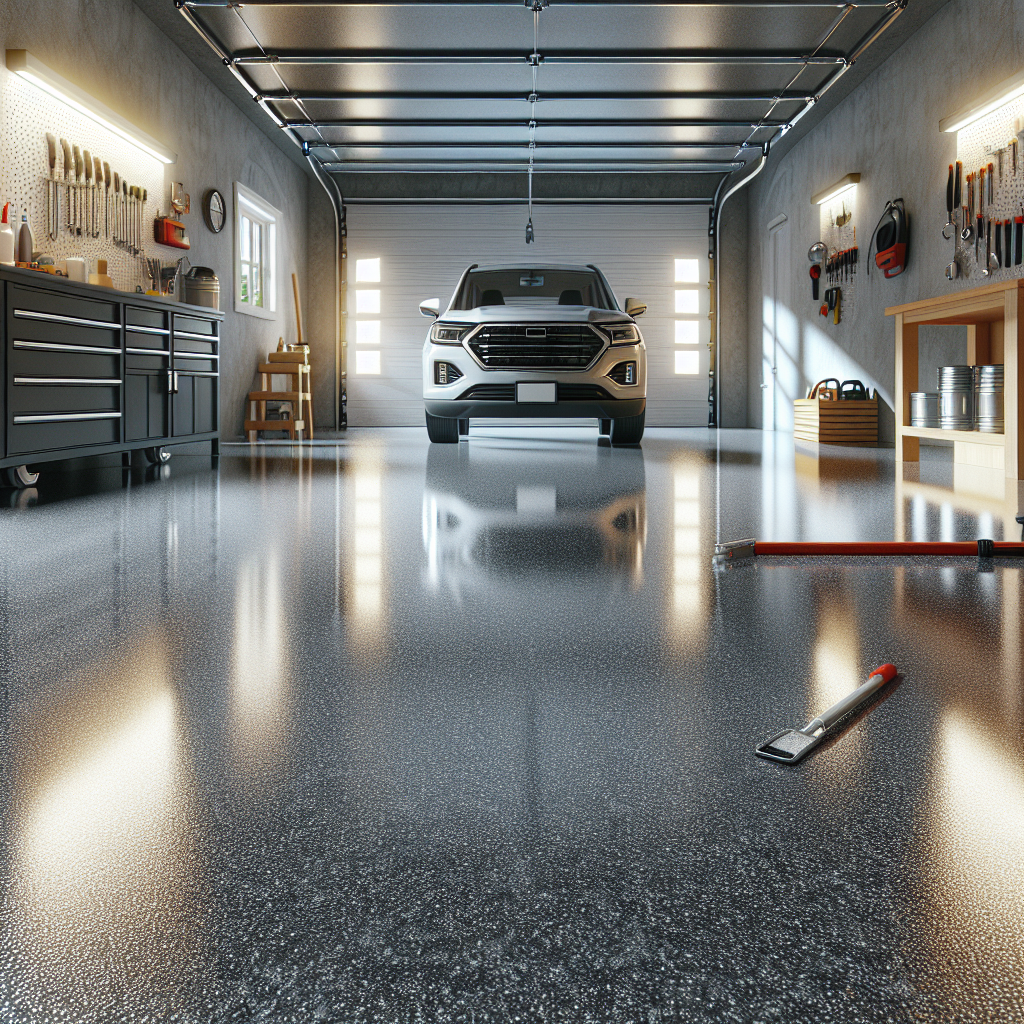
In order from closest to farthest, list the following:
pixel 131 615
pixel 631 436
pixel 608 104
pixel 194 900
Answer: pixel 194 900 < pixel 131 615 < pixel 631 436 < pixel 608 104

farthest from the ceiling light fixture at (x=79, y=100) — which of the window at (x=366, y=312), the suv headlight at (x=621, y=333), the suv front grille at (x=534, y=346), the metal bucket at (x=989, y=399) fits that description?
the metal bucket at (x=989, y=399)

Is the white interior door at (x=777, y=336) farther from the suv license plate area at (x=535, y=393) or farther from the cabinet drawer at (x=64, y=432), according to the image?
the cabinet drawer at (x=64, y=432)

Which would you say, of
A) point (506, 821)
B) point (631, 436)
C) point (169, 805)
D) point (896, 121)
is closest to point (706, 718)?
point (506, 821)

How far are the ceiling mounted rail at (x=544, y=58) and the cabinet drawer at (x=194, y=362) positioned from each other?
9.04 ft

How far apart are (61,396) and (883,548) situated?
367cm

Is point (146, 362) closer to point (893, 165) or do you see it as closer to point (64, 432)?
point (64, 432)

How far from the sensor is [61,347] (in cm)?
443

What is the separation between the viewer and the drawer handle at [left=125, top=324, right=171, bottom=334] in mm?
5164

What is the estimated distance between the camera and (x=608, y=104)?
9023 millimetres

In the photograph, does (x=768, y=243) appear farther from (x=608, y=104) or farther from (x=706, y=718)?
(x=706, y=718)

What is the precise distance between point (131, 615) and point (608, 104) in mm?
8371

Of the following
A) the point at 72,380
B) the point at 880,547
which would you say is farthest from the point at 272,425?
the point at 880,547

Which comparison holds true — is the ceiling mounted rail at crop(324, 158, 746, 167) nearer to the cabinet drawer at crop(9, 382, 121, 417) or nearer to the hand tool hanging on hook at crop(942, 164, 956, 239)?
the hand tool hanging on hook at crop(942, 164, 956, 239)

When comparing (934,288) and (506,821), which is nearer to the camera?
(506,821)
